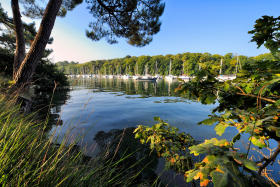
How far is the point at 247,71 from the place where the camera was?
1099 millimetres

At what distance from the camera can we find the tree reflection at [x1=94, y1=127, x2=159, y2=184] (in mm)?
2536

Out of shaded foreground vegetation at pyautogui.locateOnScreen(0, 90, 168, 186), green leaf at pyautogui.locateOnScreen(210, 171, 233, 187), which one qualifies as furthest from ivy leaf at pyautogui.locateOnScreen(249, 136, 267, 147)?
shaded foreground vegetation at pyautogui.locateOnScreen(0, 90, 168, 186)

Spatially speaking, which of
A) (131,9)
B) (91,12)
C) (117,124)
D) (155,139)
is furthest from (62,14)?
(155,139)

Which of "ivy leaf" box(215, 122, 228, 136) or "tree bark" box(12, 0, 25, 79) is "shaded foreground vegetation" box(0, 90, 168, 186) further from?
"tree bark" box(12, 0, 25, 79)

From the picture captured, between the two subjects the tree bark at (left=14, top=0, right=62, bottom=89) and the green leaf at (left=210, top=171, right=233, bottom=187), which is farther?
the tree bark at (left=14, top=0, right=62, bottom=89)

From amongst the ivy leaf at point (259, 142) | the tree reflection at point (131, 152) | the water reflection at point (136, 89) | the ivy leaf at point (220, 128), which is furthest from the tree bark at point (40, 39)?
the water reflection at point (136, 89)

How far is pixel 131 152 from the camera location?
3266 millimetres

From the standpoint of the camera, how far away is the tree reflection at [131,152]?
254 cm

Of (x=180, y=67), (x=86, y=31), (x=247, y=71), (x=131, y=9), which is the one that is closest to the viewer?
(x=247, y=71)

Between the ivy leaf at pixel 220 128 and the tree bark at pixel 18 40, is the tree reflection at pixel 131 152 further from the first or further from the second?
the tree bark at pixel 18 40

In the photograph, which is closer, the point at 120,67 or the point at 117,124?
the point at 117,124

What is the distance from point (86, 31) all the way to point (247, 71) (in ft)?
34.9

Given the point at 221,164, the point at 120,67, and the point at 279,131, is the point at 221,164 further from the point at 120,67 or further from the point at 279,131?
the point at 120,67

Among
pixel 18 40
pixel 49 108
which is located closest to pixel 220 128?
pixel 49 108
